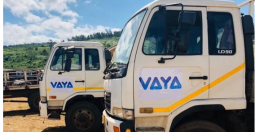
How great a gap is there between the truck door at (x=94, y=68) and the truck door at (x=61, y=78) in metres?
0.17

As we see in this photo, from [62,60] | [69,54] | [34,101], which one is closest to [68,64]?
[62,60]

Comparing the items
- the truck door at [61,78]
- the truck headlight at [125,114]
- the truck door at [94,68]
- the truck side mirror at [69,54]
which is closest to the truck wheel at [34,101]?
the truck door at [61,78]

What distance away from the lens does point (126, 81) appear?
2.85 m

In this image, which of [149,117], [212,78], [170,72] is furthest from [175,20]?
[149,117]

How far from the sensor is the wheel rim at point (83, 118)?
590 centimetres

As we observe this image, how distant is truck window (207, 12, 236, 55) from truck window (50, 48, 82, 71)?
3.89 m

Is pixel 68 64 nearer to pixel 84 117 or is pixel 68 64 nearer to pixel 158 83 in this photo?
pixel 84 117

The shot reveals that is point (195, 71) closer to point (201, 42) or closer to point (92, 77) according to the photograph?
point (201, 42)

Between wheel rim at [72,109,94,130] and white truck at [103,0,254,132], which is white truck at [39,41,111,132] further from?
white truck at [103,0,254,132]

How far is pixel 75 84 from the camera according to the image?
5.99m

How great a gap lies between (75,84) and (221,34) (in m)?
4.16

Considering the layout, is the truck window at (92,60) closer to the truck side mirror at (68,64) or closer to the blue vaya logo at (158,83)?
the truck side mirror at (68,64)

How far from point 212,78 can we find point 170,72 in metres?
0.62

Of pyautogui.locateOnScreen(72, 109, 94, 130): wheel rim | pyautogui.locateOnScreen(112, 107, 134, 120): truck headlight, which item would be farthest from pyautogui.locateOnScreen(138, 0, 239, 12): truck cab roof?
pyautogui.locateOnScreen(72, 109, 94, 130): wheel rim
